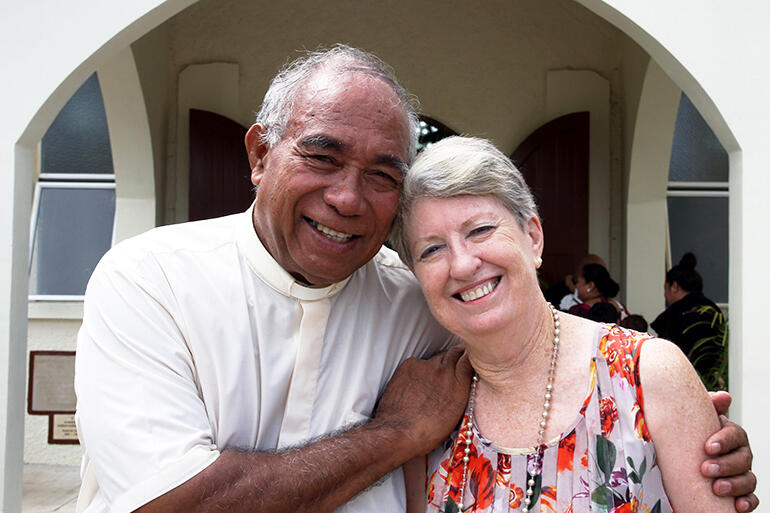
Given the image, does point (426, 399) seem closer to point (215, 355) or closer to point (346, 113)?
point (215, 355)

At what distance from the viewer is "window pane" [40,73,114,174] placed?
23.1 ft

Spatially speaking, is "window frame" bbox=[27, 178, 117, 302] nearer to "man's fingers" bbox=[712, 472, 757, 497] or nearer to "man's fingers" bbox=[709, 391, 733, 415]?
"man's fingers" bbox=[709, 391, 733, 415]

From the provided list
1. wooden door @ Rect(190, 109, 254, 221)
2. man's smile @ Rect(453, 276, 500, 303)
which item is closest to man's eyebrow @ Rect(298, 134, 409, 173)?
man's smile @ Rect(453, 276, 500, 303)

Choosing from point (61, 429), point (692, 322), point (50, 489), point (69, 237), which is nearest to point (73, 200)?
point (69, 237)

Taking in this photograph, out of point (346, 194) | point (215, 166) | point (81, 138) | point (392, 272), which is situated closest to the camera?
point (346, 194)

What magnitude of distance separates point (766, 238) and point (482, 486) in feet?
7.81

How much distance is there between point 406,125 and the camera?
6.25 feet

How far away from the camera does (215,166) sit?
6891mm

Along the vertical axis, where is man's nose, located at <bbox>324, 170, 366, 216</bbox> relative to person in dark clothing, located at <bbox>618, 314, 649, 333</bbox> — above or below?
above

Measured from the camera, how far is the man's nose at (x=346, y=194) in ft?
5.82

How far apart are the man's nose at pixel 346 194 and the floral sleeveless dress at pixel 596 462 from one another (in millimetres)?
665

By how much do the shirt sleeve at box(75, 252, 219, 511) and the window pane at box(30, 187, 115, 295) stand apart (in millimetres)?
5595

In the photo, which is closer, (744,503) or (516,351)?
(744,503)

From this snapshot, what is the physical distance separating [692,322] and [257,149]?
418 centimetres
